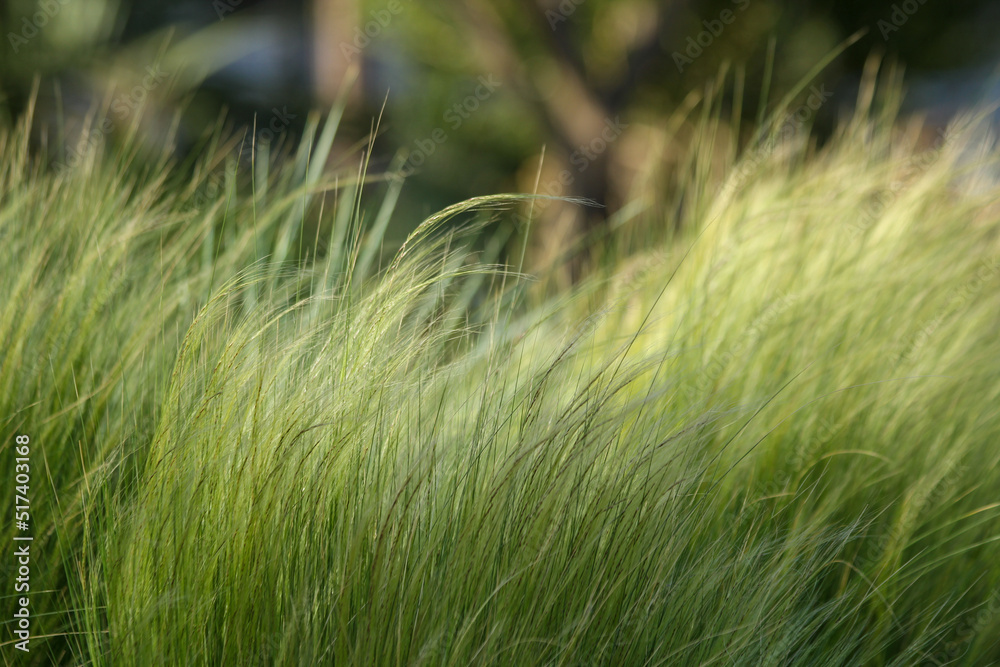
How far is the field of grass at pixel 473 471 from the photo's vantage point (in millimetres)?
956

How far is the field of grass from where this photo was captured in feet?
3.14

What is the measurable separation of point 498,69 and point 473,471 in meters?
4.79

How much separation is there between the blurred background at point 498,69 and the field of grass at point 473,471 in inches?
90.8

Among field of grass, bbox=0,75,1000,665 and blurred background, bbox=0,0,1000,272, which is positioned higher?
blurred background, bbox=0,0,1000,272

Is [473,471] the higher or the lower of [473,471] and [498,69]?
the lower

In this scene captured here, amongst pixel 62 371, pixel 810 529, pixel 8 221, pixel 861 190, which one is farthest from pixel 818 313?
pixel 8 221

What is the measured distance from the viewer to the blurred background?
4.61 meters

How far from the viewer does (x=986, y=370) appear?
A: 1612 millimetres

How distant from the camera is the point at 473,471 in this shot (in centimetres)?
103

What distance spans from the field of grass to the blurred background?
231 centimetres

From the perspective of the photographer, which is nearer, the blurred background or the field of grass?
the field of grass

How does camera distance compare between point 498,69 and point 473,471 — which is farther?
point 498,69

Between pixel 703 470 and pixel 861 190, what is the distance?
1.19 metres

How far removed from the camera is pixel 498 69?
545 cm
